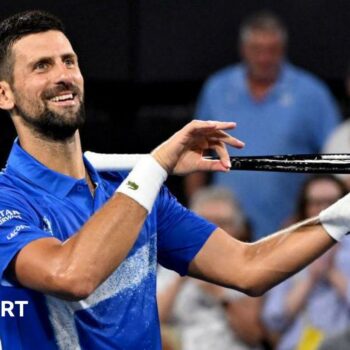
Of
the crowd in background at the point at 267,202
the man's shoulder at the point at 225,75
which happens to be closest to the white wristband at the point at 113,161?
the crowd in background at the point at 267,202

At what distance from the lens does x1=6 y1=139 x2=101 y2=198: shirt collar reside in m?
3.08

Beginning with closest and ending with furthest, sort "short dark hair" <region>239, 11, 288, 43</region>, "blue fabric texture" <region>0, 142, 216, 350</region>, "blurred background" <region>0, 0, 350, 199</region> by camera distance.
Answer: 1. "blue fabric texture" <region>0, 142, 216, 350</region>
2. "blurred background" <region>0, 0, 350, 199</region>
3. "short dark hair" <region>239, 11, 288, 43</region>

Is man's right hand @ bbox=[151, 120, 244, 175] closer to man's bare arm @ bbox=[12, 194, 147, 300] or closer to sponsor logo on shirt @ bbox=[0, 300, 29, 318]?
man's bare arm @ bbox=[12, 194, 147, 300]

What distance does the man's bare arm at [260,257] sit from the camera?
316cm

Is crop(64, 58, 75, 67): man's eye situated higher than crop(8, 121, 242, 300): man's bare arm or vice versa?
crop(64, 58, 75, 67): man's eye

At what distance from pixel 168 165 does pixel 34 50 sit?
0.56m

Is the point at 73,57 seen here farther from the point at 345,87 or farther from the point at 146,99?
the point at 345,87

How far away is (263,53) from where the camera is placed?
5363mm

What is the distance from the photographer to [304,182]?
205 inches

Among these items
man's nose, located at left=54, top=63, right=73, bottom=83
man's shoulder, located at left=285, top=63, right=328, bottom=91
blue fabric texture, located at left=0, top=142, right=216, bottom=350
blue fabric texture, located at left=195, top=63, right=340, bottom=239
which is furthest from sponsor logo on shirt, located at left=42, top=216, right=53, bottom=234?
man's shoulder, located at left=285, top=63, right=328, bottom=91

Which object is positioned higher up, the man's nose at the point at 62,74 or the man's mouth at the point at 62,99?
the man's nose at the point at 62,74

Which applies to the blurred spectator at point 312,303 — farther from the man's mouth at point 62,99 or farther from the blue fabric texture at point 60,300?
the man's mouth at point 62,99

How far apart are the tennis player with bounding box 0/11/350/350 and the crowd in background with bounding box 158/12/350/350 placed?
55.6 inches

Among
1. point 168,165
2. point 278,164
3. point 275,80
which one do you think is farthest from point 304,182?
point 168,165
